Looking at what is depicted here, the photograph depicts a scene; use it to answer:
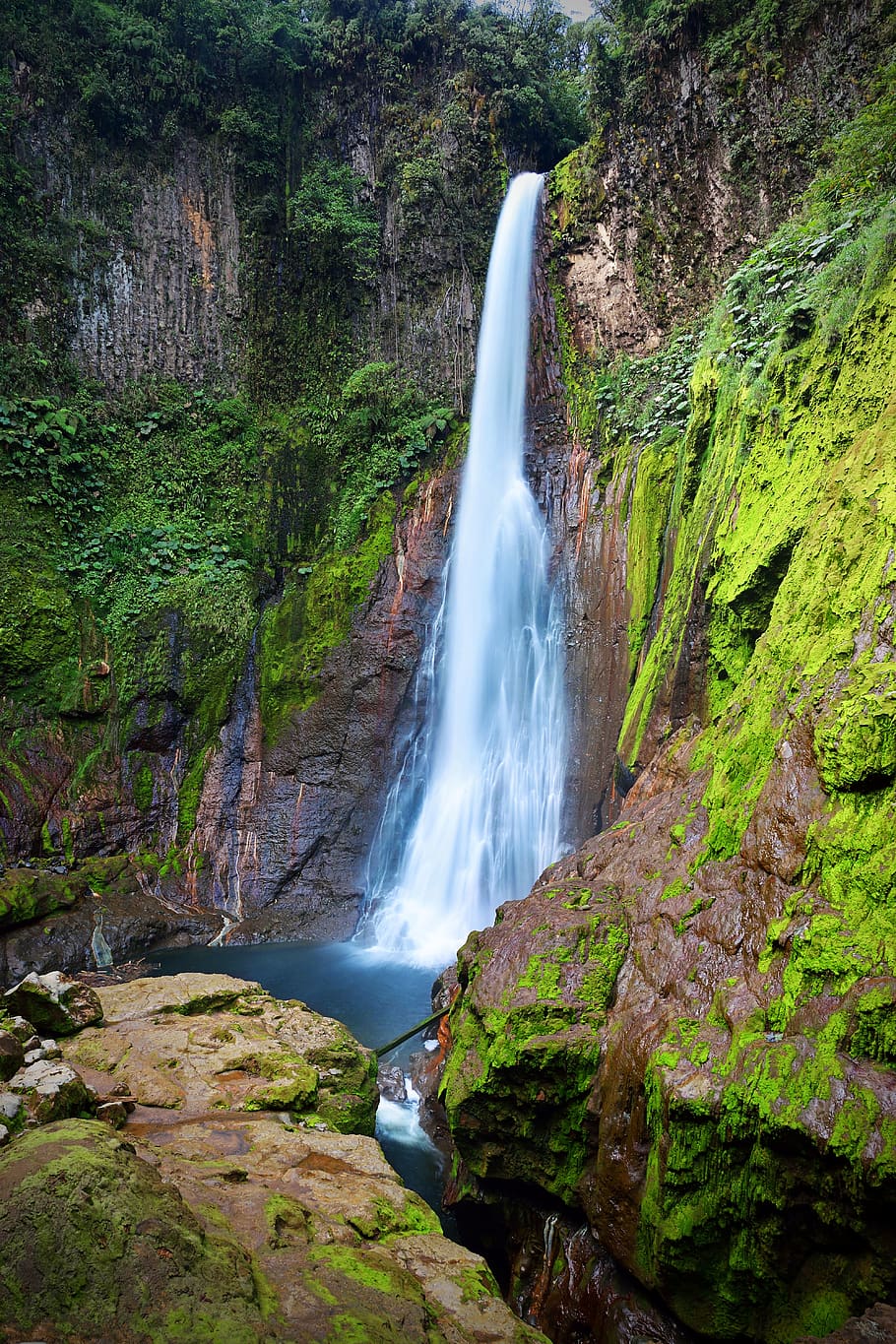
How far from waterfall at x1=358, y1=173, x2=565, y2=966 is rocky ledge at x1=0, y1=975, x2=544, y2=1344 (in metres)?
5.61

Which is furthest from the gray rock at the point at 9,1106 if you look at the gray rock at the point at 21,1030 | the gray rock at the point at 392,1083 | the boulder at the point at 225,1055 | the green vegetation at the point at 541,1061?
the gray rock at the point at 392,1083

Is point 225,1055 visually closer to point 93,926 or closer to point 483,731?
point 93,926

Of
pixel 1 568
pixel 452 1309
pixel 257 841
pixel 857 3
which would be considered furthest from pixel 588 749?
pixel 857 3

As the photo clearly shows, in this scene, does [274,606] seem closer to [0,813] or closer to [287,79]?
[0,813]

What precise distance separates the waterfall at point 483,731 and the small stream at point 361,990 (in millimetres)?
761

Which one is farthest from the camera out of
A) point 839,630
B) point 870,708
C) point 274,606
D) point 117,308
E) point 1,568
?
point 117,308

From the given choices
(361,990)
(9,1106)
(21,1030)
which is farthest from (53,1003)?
(361,990)

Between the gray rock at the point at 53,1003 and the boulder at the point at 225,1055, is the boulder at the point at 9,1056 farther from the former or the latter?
the gray rock at the point at 53,1003

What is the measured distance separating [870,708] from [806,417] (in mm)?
3488

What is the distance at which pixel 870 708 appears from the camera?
3746 mm

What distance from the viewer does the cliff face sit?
3.22 m

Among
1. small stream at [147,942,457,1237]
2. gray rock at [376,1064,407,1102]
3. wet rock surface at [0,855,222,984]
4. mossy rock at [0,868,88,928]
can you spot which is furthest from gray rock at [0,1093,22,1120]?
mossy rock at [0,868,88,928]

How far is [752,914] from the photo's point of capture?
4.19 metres

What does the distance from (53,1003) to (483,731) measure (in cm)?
838
